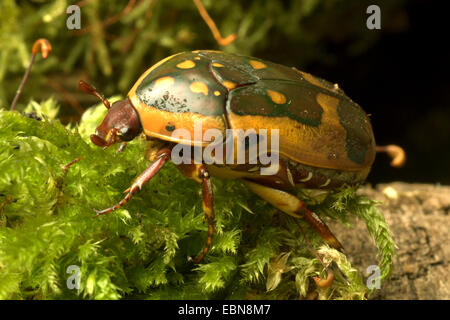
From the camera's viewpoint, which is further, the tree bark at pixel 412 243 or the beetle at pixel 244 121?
the tree bark at pixel 412 243

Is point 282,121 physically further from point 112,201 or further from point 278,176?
point 112,201

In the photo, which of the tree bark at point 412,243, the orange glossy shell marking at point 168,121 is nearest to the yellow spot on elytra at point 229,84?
the orange glossy shell marking at point 168,121

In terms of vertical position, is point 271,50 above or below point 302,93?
above

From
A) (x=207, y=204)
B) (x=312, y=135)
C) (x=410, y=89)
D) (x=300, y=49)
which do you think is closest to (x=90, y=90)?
(x=207, y=204)

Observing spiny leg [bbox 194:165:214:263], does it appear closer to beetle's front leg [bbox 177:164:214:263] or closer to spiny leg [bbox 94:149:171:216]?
beetle's front leg [bbox 177:164:214:263]

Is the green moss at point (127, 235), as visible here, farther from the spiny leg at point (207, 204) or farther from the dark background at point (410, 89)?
the dark background at point (410, 89)
